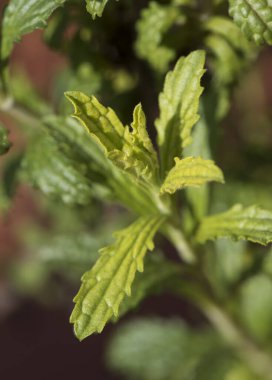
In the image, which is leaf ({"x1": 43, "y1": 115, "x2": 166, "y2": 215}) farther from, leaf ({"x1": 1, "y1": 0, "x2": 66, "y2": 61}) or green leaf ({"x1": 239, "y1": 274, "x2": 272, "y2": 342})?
green leaf ({"x1": 239, "y1": 274, "x2": 272, "y2": 342})

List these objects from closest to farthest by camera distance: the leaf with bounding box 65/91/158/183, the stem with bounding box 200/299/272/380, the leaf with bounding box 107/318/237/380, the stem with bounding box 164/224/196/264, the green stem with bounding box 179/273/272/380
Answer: the leaf with bounding box 65/91/158/183 → the stem with bounding box 164/224/196/264 → the green stem with bounding box 179/273/272/380 → the stem with bounding box 200/299/272/380 → the leaf with bounding box 107/318/237/380

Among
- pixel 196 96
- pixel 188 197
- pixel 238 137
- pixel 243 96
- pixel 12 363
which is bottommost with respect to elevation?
pixel 12 363

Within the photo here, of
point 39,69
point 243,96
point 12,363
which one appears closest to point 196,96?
point 243,96

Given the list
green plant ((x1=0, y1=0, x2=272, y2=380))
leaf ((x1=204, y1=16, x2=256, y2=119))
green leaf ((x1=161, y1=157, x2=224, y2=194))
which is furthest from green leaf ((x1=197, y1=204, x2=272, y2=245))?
leaf ((x1=204, y1=16, x2=256, y2=119))

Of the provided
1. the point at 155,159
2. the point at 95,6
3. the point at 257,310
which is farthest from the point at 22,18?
the point at 257,310

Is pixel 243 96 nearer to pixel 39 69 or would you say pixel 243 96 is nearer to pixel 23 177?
pixel 23 177

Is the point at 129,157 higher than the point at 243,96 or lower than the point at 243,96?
higher

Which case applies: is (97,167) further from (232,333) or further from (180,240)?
(232,333)
